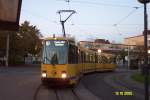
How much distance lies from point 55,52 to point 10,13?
9.60m

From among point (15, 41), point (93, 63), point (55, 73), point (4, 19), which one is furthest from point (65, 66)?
point (15, 41)

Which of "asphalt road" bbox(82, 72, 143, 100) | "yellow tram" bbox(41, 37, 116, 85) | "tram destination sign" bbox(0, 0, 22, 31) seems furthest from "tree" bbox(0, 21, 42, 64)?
"tram destination sign" bbox(0, 0, 22, 31)

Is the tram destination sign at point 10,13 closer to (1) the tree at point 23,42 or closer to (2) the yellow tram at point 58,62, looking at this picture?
(2) the yellow tram at point 58,62

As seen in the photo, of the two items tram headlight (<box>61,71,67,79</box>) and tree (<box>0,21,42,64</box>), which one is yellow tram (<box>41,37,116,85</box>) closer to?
tram headlight (<box>61,71,67,79</box>)

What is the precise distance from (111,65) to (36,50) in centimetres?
2431

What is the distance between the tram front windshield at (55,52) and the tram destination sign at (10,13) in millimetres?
7035

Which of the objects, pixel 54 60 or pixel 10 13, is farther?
pixel 54 60

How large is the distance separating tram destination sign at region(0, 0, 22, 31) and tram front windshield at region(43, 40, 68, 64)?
23.1 feet

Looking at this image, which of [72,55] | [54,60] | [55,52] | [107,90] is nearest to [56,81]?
[54,60]

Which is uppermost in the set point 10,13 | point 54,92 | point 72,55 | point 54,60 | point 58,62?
point 10,13

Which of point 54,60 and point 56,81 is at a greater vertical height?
point 54,60

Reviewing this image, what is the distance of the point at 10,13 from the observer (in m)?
14.3

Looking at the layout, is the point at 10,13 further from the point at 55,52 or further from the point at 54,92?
the point at 55,52

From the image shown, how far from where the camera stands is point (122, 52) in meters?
116
